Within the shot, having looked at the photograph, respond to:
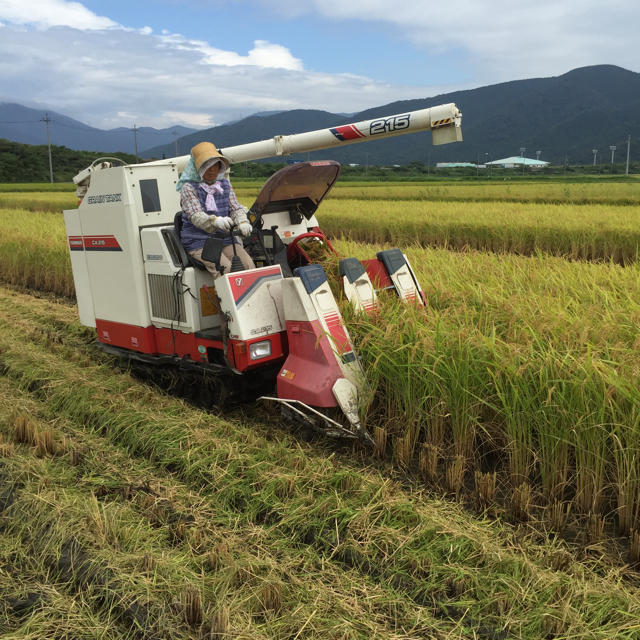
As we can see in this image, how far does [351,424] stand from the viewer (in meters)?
3.93

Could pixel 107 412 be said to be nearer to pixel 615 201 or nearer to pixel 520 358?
pixel 520 358

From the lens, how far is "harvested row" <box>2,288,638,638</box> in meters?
2.56

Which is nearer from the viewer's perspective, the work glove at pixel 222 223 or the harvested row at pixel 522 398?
the harvested row at pixel 522 398

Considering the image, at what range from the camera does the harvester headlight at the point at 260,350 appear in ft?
14.0

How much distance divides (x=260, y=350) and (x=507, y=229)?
9382 mm

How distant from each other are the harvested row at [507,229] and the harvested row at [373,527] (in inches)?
295

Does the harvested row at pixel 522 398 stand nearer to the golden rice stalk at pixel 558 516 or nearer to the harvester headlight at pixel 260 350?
the golden rice stalk at pixel 558 516

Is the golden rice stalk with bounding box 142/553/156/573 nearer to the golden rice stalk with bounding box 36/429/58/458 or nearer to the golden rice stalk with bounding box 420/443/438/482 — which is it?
the golden rice stalk with bounding box 36/429/58/458

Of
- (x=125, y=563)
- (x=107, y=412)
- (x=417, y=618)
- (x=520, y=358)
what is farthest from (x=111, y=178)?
(x=417, y=618)

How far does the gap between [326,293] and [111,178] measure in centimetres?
229

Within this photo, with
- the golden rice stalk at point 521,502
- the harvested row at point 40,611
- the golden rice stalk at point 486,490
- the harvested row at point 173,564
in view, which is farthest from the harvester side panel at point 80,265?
the golden rice stalk at point 521,502

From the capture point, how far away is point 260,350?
432 cm

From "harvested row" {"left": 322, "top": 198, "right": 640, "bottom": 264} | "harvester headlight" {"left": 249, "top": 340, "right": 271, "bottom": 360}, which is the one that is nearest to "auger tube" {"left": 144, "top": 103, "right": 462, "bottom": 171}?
"harvester headlight" {"left": 249, "top": 340, "right": 271, "bottom": 360}

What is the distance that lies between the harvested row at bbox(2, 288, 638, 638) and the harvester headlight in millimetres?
559
